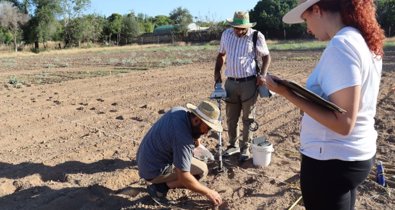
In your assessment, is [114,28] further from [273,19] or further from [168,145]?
[168,145]

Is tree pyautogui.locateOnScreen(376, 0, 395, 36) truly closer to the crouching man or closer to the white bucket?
the white bucket

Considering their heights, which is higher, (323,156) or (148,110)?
(323,156)

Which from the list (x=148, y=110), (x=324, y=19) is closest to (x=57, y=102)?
(x=148, y=110)

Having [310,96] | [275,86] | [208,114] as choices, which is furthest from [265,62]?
[310,96]

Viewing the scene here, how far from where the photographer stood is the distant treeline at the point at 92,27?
47.5 metres

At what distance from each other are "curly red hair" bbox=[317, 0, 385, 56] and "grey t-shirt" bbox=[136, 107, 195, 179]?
72.6 inches

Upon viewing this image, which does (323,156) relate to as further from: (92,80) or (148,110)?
(92,80)

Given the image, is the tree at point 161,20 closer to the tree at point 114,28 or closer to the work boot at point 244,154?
the tree at point 114,28

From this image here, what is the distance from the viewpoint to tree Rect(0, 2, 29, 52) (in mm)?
47219

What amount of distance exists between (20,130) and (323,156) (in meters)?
5.84

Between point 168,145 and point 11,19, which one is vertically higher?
point 11,19

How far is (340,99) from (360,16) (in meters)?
0.39

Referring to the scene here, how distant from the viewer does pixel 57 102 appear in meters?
8.83

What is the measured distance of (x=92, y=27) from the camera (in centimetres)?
5556
